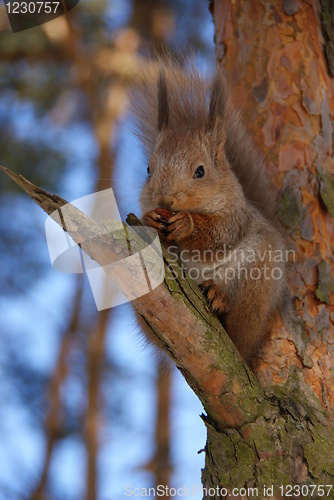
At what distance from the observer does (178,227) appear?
5.35ft

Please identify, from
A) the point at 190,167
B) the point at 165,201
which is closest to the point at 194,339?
the point at 165,201

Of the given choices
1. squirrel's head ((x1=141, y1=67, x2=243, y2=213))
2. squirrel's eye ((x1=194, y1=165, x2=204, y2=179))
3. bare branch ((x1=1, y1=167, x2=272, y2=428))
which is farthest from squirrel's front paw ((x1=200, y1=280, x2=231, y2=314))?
squirrel's eye ((x1=194, y1=165, x2=204, y2=179))

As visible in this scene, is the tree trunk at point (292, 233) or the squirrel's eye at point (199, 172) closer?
the tree trunk at point (292, 233)

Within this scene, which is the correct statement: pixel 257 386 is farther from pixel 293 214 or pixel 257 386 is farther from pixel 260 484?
pixel 293 214

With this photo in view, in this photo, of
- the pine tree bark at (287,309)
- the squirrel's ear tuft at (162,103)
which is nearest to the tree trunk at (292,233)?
the pine tree bark at (287,309)

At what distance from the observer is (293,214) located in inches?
80.6

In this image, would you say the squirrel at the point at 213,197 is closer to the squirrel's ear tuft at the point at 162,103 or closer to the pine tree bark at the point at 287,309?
the squirrel's ear tuft at the point at 162,103

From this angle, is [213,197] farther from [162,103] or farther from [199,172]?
[162,103]

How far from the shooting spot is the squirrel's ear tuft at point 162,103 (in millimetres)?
1932

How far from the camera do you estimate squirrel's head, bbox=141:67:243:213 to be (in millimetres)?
1787

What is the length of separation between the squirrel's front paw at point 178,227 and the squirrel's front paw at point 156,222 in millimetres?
15

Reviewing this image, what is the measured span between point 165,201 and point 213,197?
8.1 inches

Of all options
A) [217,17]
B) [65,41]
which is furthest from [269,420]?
[65,41]

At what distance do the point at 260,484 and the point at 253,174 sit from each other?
1.11 metres
